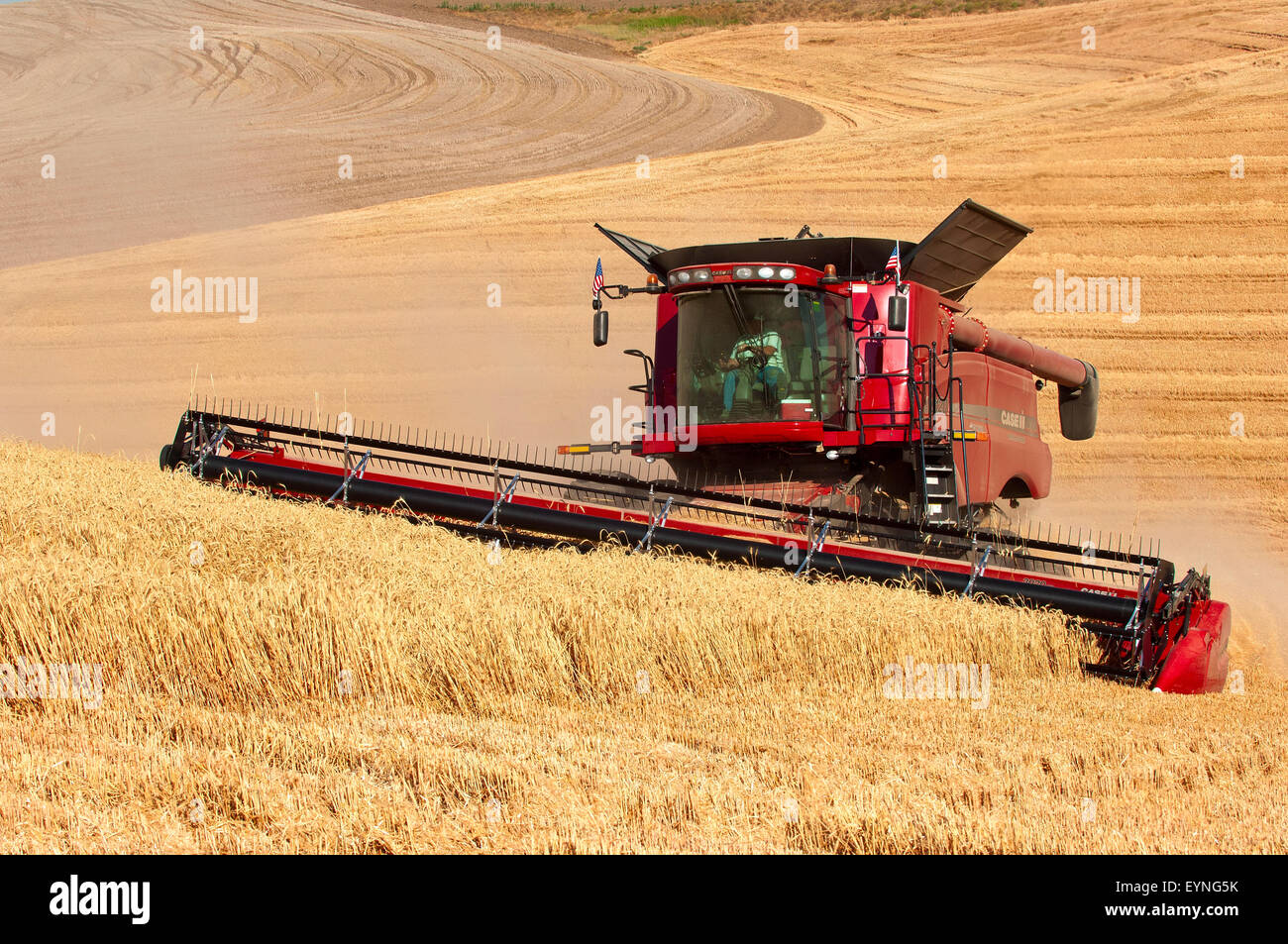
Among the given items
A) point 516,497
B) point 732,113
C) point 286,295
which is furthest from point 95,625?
point 732,113

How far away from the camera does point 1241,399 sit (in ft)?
47.0

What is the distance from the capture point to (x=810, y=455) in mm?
8906

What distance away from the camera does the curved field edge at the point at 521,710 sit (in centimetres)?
365

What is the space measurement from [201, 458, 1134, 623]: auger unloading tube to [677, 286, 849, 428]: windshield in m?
1.04

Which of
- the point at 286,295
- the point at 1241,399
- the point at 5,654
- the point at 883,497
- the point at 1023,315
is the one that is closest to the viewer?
the point at 5,654

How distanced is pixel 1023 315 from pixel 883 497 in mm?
7893

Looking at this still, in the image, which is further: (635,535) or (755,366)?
(755,366)

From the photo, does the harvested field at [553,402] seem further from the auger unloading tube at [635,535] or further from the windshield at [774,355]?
the windshield at [774,355]

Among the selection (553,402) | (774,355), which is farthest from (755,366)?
(553,402)

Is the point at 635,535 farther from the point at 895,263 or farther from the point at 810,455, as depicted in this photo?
the point at 895,263

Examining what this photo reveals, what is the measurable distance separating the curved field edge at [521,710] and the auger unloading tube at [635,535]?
30 cm

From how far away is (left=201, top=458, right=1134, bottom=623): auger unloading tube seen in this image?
7445mm

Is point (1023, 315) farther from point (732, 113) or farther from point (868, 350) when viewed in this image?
point (732, 113)

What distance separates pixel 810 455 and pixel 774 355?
2.41 ft
